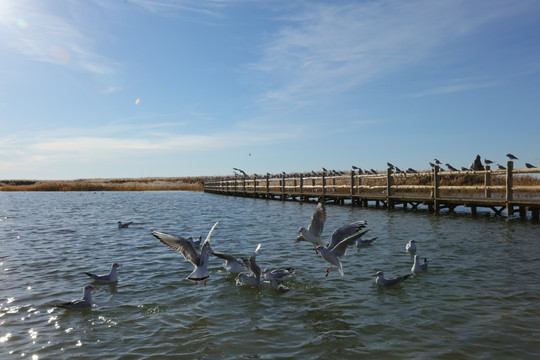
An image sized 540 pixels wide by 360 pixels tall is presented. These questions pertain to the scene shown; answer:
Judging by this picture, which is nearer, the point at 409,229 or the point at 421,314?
the point at 421,314

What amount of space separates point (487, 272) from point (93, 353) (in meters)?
8.58

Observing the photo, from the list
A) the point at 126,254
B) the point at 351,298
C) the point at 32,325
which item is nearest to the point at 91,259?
the point at 126,254

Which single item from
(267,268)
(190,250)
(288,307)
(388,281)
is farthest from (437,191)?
(190,250)

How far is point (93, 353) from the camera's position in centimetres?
582

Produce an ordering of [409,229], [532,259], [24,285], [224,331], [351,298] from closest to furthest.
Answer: [224,331] → [351,298] → [24,285] → [532,259] → [409,229]

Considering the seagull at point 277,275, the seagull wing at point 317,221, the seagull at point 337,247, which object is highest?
the seagull wing at point 317,221

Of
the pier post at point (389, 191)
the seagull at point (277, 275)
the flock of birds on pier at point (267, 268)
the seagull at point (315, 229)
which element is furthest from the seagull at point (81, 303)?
the pier post at point (389, 191)

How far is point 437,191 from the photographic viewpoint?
22422 mm

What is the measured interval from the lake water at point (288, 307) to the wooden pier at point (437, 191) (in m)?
5.02

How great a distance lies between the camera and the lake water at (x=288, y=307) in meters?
5.91

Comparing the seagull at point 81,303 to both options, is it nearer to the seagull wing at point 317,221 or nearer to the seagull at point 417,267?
the seagull wing at point 317,221

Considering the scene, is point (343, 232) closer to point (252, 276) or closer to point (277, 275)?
point (277, 275)

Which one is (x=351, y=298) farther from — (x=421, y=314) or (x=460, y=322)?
(x=460, y=322)

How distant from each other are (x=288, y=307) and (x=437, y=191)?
56.5 ft
